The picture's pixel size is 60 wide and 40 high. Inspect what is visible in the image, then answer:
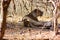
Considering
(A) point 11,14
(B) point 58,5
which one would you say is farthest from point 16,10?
(B) point 58,5

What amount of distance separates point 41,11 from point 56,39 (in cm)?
205

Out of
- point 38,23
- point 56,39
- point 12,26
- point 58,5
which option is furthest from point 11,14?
point 58,5

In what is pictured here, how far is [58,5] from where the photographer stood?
278 cm

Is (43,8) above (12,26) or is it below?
above

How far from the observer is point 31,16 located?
5027mm

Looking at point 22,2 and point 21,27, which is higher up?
point 22,2

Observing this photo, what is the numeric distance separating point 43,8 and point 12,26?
1.26 meters

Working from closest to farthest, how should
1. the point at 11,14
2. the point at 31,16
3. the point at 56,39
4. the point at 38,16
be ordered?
the point at 56,39 < the point at 31,16 < the point at 38,16 < the point at 11,14

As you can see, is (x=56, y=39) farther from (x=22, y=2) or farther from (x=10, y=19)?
(x=22, y=2)

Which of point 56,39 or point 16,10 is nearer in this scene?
point 56,39

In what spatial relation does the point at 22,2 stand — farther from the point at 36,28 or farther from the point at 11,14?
the point at 36,28

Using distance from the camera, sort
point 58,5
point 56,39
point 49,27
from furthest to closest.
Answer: point 49,27 < point 56,39 < point 58,5

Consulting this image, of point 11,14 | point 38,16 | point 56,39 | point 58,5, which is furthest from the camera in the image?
point 11,14

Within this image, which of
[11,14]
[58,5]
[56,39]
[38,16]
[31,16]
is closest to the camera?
[58,5]
